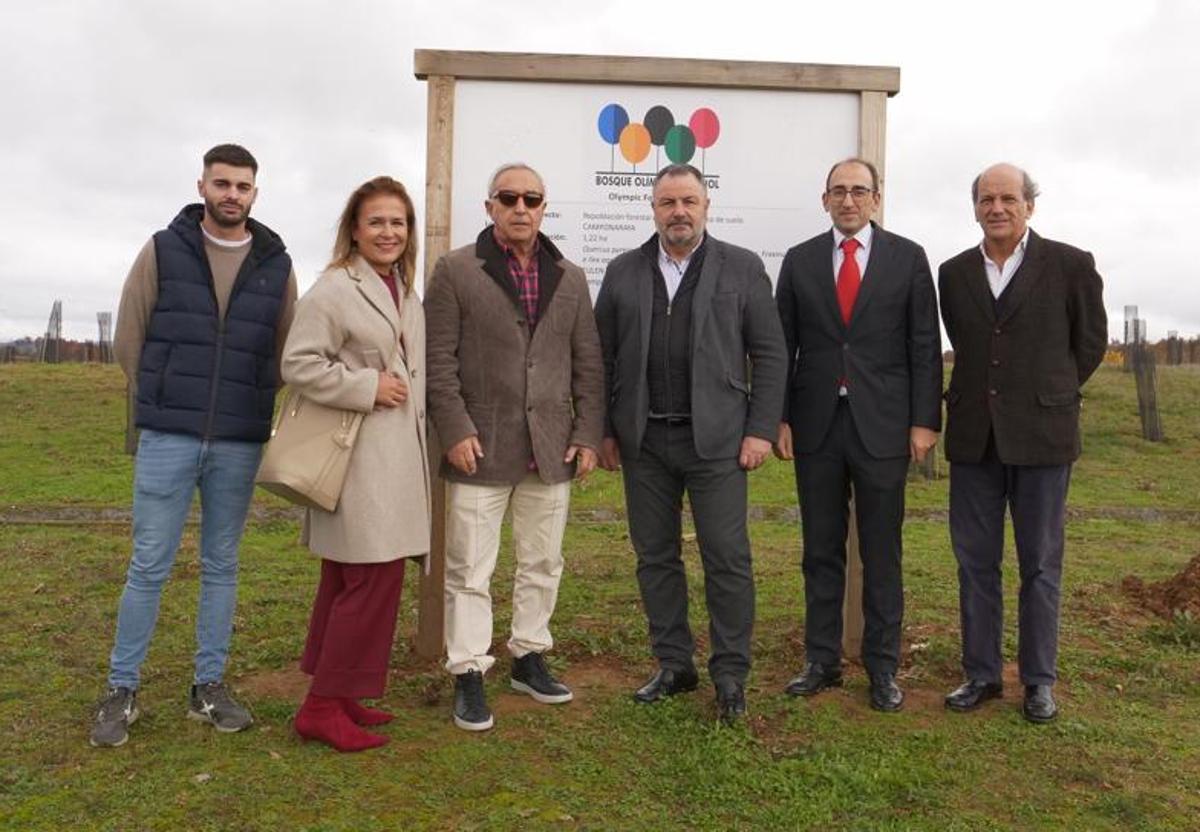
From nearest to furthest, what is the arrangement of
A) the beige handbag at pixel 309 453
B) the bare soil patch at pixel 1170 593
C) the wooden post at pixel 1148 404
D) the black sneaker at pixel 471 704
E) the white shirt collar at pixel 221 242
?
the beige handbag at pixel 309 453
the white shirt collar at pixel 221 242
the black sneaker at pixel 471 704
the bare soil patch at pixel 1170 593
the wooden post at pixel 1148 404

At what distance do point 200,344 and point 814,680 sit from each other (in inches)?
127

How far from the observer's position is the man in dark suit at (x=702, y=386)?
4793mm

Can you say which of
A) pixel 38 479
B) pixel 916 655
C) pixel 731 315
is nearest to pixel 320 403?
pixel 731 315

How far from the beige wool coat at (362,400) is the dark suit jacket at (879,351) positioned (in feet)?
6.09

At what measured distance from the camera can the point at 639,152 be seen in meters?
5.89

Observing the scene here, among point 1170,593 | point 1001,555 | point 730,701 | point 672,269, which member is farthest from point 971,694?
point 1170,593

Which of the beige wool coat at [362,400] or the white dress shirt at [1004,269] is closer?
the beige wool coat at [362,400]

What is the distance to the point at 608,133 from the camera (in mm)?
5879

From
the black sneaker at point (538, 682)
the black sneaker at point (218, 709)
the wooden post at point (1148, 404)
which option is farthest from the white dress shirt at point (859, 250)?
the wooden post at point (1148, 404)

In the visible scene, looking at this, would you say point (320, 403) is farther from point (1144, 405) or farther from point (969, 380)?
point (1144, 405)

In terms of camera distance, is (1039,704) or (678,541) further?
(678,541)

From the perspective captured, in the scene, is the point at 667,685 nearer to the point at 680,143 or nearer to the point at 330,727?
the point at 330,727

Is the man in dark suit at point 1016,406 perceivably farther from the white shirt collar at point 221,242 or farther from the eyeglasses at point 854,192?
the white shirt collar at point 221,242

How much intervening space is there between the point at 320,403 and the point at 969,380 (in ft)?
9.71
